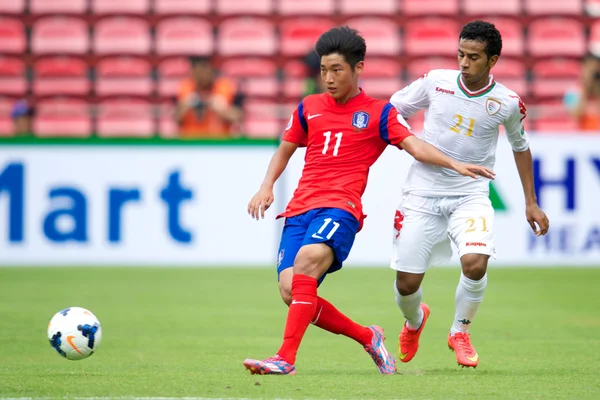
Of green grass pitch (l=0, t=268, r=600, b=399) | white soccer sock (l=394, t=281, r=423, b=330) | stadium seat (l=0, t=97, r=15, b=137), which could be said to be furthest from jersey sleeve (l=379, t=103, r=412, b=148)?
stadium seat (l=0, t=97, r=15, b=137)

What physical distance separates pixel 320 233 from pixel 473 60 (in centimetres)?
141

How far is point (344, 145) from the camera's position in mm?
6008

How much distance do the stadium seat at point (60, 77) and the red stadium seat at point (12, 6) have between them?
1063mm

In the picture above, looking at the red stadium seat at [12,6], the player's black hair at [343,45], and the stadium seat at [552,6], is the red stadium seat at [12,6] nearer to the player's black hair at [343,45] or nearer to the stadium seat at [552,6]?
the stadium seat at [552,6]

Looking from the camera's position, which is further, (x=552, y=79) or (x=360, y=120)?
(x=552, y=79)

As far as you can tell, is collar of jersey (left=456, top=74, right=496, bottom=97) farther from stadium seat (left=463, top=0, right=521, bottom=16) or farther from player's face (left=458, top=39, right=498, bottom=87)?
stadium seat (left=463, top=0, right=521, bottom=16)

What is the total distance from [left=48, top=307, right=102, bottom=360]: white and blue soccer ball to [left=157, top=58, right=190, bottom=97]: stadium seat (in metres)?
10.8

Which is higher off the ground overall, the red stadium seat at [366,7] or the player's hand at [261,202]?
the red stadium seat at [366,7]

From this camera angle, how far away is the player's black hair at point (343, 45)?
587 cm

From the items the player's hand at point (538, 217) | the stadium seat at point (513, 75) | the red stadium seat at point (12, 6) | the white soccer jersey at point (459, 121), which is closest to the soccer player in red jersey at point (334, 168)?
the white soccer jersey at point (459, 121)

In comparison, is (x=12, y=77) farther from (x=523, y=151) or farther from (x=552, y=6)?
(x=523, y=151)

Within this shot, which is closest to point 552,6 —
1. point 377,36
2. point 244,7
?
point 377,36

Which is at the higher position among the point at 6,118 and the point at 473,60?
the point at 473,60

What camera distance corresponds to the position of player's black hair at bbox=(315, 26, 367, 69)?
5.87 meters
